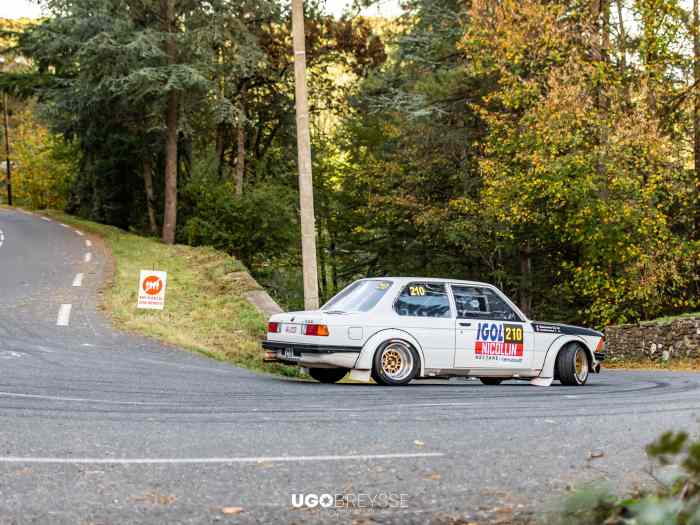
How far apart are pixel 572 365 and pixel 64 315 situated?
1016cm

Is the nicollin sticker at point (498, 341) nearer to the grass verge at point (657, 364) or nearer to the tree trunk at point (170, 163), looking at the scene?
the grass verge at point (657, 364)

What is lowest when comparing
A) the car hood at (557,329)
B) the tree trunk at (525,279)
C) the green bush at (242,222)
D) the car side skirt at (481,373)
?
the car side skirt at (481,373)

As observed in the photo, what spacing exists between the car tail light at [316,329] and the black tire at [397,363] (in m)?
0.74

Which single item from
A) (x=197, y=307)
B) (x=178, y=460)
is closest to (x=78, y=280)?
(x=197, y=307)

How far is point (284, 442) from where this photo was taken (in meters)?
6.77

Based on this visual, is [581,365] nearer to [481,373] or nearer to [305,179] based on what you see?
[481,373]

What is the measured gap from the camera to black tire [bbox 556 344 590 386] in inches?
530

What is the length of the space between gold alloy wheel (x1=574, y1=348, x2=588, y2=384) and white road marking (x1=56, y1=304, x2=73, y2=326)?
9455 mm

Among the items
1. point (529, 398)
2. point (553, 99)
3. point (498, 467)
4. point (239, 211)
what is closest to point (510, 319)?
point (529, 398)

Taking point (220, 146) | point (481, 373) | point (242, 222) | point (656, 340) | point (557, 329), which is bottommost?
point (481, 373)

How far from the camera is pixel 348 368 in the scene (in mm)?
11695

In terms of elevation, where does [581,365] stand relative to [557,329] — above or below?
below

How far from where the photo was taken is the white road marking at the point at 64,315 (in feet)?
56.1

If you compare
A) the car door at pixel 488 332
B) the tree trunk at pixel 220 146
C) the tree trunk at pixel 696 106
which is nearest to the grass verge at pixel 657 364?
the tree trunk at pixel 696 106
